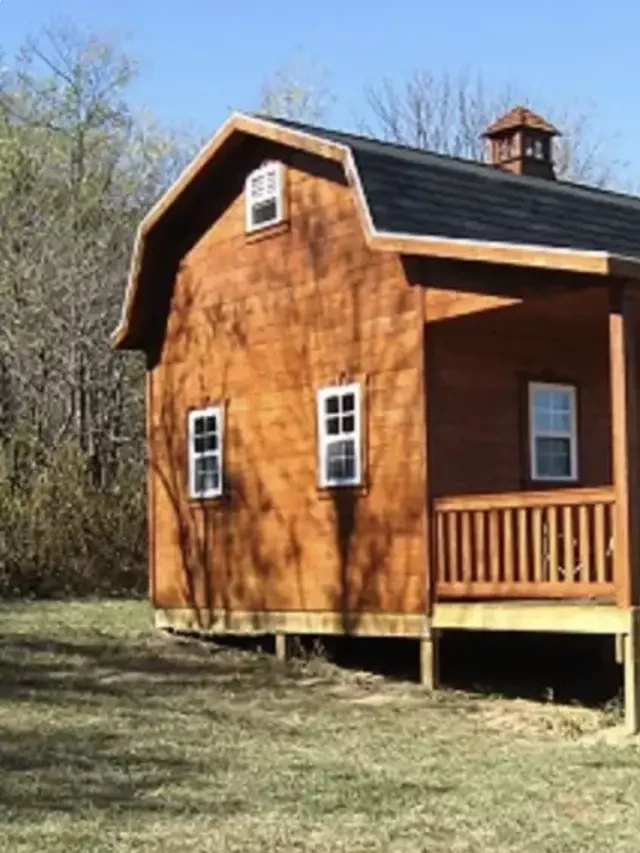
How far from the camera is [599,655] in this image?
15.4 meters

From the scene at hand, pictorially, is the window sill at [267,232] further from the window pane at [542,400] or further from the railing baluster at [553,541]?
the railing baluster at [553,541]

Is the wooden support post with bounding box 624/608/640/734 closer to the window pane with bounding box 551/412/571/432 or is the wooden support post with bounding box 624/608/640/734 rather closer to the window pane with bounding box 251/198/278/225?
the window pane with bounding box 551/412/571/432

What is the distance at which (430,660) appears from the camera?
1365 cm

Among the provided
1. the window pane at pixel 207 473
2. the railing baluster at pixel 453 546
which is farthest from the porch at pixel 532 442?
the window pane at pixel 207 473

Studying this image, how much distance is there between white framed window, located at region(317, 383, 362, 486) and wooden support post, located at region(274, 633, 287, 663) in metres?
1.86

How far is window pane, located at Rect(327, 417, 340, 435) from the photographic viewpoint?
15075 mm

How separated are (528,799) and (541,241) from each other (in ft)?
23.1

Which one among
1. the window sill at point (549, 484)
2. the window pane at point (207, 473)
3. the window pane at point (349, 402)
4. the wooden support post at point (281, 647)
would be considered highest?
the window pane at point (349, 402)

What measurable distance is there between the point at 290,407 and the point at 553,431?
2843mm

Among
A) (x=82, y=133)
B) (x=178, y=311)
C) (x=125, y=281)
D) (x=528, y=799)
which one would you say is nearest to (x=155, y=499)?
(x=178, y=311)

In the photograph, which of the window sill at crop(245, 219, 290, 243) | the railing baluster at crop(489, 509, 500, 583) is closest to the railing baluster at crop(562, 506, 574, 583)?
the railing baluster at crop(489, 509, 500, 583)

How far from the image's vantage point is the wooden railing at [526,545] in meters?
11.8

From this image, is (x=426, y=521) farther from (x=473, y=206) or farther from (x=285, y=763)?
(x=285, y=763)

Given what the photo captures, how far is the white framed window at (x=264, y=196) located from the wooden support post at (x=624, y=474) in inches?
221
